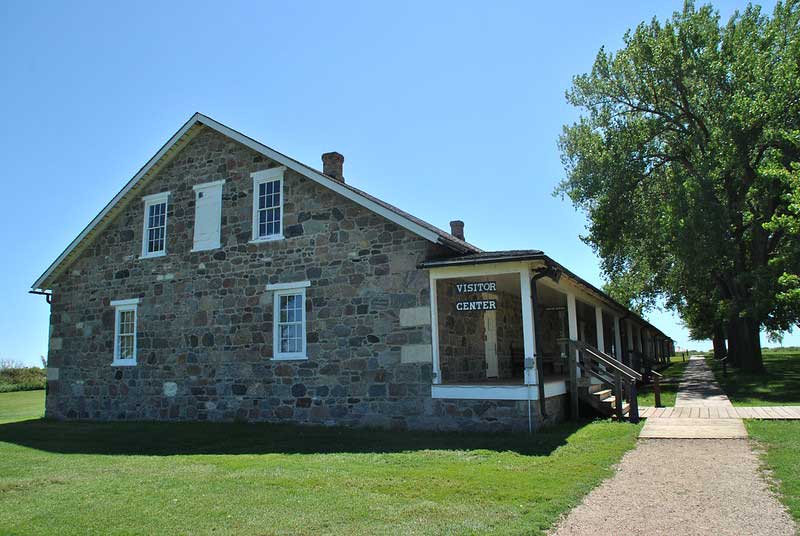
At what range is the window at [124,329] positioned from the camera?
52.6ft

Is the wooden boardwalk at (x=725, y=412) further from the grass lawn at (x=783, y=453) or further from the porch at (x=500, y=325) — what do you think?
the porch at (x=500, y=325)

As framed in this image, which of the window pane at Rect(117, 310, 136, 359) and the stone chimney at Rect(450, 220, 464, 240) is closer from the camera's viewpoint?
the window pane at Rect(117, 310, 136, 359)

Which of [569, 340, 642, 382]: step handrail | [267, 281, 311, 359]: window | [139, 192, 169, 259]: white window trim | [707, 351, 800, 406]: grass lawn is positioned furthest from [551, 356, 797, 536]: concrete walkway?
[139, 192, 169, 259]: white window trim

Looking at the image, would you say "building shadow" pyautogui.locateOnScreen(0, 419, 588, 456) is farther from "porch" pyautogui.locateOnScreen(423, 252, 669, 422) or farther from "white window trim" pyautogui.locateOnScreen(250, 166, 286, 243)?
"white window trim" pyautogui.locateOnScreen(250, 166, 286, 243)

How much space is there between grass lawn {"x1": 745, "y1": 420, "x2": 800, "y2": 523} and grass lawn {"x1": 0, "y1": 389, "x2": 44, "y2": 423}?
1785 centimetres

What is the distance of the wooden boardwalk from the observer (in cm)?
1205

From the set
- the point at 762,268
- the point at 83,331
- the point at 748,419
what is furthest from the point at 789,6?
the point at 83,331

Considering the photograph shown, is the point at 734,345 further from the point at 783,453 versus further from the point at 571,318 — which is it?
the point at 783,453

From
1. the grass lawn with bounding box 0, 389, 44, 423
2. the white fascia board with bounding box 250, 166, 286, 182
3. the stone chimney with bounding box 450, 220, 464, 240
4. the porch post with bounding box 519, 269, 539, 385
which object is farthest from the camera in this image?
the stone chimney with bounding box 450, 220, 464, 240

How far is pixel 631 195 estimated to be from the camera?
915 inches

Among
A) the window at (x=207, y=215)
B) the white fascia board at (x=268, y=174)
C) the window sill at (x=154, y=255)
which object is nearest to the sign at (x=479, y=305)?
the white fascia board at (x=268, y=174)

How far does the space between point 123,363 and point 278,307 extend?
4.95 m

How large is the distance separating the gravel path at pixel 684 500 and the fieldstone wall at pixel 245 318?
3.20 m

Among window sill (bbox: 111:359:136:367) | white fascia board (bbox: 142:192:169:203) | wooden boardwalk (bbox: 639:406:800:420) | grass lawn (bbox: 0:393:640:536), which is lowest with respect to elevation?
grass lawn (bbox: 0:393:640:536)
